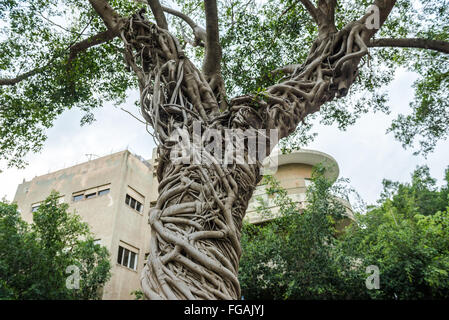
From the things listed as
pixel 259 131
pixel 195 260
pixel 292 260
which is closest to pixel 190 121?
pixel 259 131

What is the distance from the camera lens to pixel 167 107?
2211 millimetres

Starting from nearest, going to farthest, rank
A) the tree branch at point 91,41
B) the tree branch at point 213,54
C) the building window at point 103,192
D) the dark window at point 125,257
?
the tree branch at point 213,54 → the tree branch at point 91,41 → the dark window at point 125,257 → the building window at point 103,192

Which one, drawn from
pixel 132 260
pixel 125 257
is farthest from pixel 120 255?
pixel 132 260

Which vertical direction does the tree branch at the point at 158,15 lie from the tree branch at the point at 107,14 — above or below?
above

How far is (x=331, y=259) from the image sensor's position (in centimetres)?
Answer: 757

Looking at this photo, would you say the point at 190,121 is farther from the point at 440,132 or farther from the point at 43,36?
the point at 440,132

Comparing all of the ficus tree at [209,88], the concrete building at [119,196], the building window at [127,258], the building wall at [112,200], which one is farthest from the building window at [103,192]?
the ficus tree at [209,88]

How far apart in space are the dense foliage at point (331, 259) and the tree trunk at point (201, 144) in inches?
228

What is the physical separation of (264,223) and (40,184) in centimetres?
1033

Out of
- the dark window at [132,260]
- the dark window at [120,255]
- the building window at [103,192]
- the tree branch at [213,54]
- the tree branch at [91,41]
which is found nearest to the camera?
the tree branch at [213,54]

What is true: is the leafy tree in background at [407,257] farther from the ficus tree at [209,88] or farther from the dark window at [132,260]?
the dark window at [132,260]

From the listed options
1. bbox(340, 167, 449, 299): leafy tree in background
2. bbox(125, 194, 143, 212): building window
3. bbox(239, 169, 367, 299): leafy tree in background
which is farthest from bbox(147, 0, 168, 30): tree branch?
bbox(125, 194, 143, 212): building window

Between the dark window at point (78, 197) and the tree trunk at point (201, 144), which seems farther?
the dark window at point (78, 197)

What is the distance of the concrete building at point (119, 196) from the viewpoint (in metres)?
12.4
